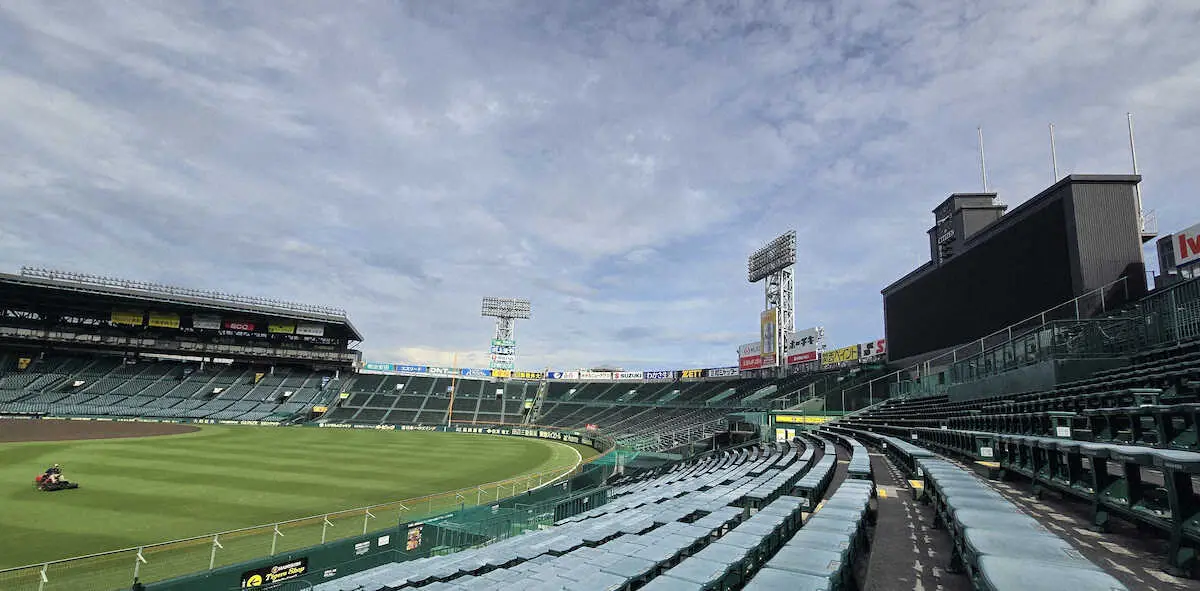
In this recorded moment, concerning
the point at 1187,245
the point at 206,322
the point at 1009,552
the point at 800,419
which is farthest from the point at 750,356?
the point at 206,322

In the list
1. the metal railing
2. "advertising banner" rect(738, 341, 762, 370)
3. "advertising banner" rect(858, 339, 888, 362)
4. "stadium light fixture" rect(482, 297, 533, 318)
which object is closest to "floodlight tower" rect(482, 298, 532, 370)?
"stadium light fixture" rect(482, 297, 533, 318)

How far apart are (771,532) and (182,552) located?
45.1ft

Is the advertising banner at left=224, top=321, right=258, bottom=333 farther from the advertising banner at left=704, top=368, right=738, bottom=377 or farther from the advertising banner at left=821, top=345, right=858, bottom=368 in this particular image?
the advertising banner at left=821, top=345, right=858, bottom=368

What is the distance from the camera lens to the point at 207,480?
2280cm

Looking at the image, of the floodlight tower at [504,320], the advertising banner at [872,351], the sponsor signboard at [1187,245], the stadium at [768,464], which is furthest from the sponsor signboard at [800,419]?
the floodlight tower at [504,320]

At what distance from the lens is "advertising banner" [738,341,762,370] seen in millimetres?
56062

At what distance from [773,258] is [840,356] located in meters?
13.2

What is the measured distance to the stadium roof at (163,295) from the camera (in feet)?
182

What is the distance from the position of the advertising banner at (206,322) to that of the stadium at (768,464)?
666 centimetres

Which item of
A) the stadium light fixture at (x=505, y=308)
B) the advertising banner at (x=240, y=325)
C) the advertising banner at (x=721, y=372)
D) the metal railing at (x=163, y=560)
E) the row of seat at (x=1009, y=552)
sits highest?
the stadium light fixture at (x=505, y=308)

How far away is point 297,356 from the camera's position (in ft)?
233

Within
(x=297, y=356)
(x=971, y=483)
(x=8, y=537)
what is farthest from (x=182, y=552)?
(x=297, y=356)

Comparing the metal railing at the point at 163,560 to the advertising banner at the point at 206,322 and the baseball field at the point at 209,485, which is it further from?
the advertising banner at the point at 206,322

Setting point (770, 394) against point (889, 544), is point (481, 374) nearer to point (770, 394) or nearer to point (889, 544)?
point (770, 394)
